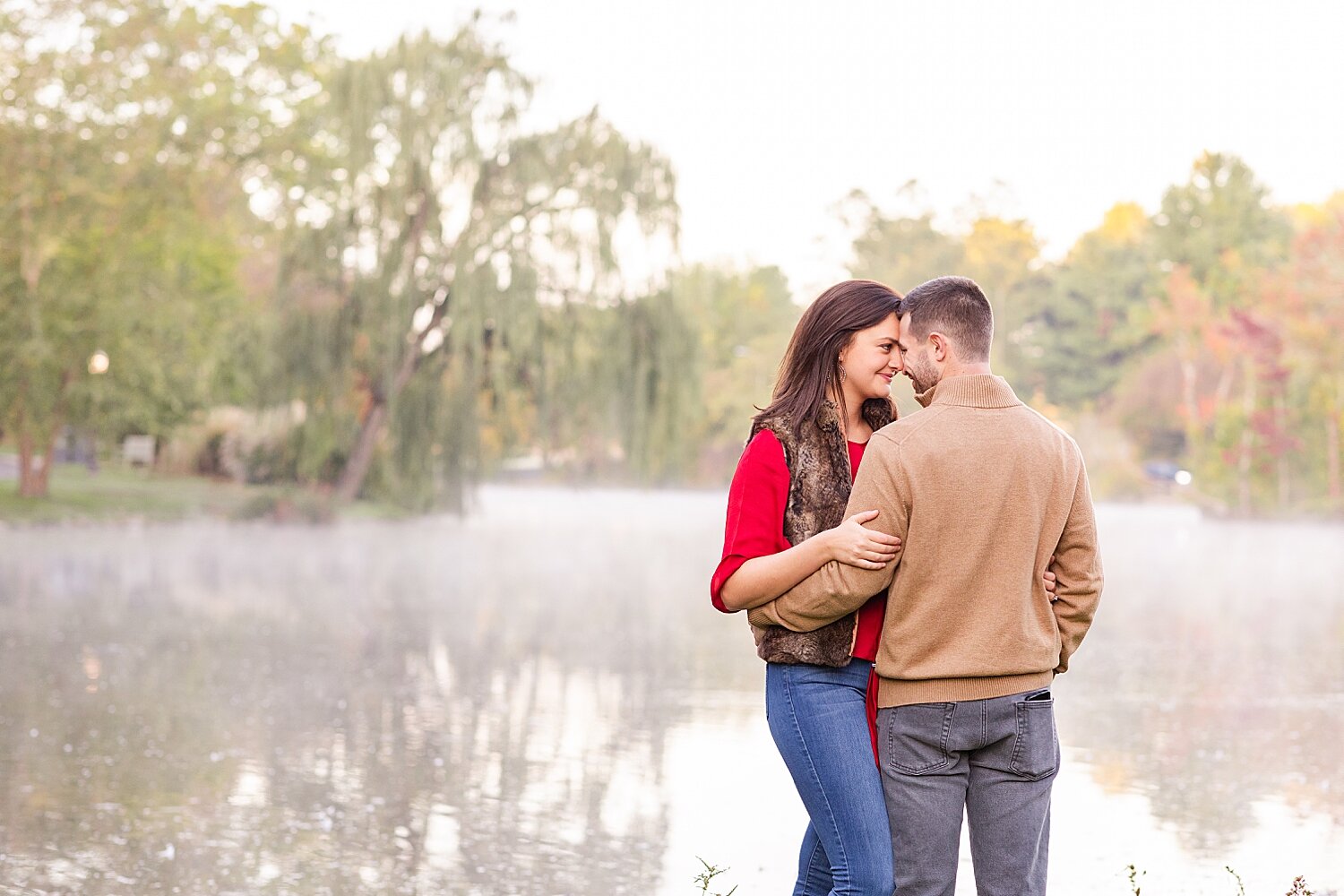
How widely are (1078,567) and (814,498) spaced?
50cm

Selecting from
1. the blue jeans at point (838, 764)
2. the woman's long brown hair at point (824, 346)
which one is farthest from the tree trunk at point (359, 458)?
the blue jeans at point (838, 764)

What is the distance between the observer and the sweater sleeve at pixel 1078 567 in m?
3.08

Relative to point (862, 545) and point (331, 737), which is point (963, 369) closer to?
point (862, 545)

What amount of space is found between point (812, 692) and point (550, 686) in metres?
6.52

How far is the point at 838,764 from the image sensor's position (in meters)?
3.04

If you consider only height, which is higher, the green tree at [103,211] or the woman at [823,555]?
the green tree at [103,211]

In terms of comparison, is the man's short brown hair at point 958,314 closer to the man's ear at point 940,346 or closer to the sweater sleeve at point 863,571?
the man's ear at point 940,346

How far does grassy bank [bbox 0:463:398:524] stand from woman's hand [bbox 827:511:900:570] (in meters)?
24.4

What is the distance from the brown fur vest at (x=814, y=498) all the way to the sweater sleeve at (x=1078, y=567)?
40 centimetres

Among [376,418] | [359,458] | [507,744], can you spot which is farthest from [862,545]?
[359,458]

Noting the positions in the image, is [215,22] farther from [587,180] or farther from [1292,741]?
[1292,741]

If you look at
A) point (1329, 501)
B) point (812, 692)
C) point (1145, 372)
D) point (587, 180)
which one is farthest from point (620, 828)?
point (1145, 372)

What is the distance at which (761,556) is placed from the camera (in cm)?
308

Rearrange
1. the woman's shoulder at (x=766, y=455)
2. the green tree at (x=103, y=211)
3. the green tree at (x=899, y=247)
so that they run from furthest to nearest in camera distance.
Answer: the green tree at (x=899, y=247) < the green tree at (x=103, y=211) < the woman's shoulder at (x=766, y=455)
